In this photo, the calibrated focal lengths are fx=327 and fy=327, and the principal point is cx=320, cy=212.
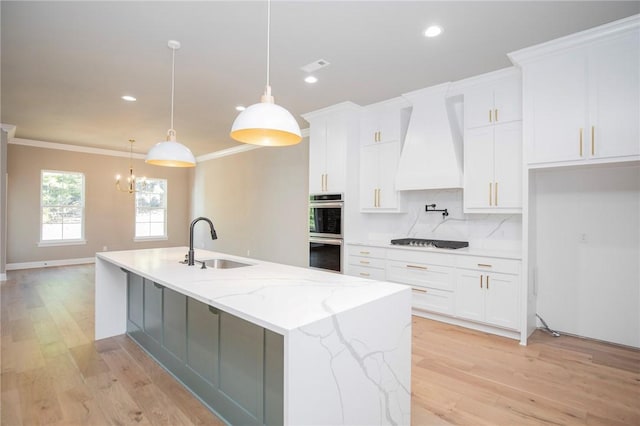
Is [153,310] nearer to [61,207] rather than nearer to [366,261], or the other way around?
[366,261]

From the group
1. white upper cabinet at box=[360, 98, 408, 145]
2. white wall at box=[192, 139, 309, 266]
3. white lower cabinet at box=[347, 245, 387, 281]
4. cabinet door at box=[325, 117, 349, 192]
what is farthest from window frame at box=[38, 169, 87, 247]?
white upper cabinet at box=[360, 98, 408, 145]

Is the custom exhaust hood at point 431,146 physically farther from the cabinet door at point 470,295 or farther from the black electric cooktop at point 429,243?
the cabinet door at point 470,295

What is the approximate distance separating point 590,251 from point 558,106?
1.43 m

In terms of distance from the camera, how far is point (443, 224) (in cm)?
411

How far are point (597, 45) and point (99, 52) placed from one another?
4326 mm

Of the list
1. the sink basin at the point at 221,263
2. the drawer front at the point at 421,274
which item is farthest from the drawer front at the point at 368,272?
the sink basin at the point at 221,263

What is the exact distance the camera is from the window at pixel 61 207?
6.99 meters

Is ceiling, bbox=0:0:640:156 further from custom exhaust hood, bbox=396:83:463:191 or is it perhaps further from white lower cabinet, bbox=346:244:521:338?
white lower cabinet, bbox=346:244:521:338

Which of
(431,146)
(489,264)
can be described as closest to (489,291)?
(489,264)

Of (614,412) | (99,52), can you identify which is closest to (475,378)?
(614,412)

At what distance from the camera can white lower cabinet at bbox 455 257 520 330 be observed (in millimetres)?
3131

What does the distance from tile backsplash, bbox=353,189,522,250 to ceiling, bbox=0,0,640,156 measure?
55.1 inches

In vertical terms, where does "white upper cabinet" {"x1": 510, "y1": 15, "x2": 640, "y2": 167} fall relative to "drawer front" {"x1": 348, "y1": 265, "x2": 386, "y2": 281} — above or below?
above

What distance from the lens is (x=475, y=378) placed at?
2.45 m
